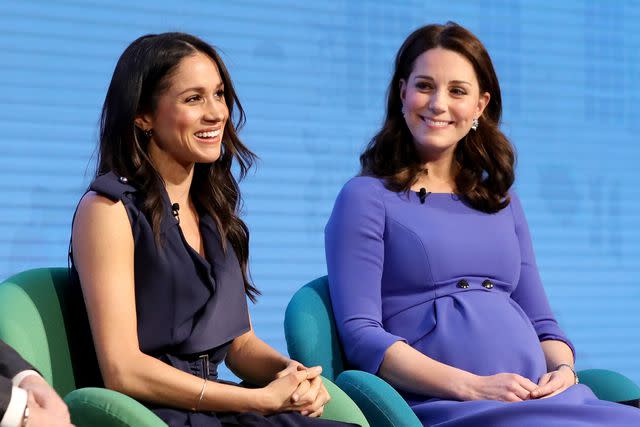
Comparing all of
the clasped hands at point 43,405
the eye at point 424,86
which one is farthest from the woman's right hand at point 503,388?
the clasped hands at point 43,405

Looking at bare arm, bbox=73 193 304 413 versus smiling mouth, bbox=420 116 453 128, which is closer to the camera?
bare arm, bbox=73 193 304 413

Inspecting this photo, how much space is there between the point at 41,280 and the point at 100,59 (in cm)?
179

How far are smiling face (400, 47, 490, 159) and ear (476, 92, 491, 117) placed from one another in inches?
2.2

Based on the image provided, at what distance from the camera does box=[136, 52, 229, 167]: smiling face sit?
8.97 feet

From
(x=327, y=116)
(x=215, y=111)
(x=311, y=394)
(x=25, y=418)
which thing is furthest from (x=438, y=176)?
(x=25, y=418)

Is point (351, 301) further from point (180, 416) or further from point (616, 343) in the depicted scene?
point (616, 343)

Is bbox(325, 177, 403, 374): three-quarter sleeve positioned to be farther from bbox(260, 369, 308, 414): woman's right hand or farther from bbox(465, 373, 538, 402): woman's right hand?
bbox(260, 369, 308, 414): woman's right hand

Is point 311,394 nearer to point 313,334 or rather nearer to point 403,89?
point 313,334

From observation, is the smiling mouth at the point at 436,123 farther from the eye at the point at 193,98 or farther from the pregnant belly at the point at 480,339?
the eye at the point at 193,98

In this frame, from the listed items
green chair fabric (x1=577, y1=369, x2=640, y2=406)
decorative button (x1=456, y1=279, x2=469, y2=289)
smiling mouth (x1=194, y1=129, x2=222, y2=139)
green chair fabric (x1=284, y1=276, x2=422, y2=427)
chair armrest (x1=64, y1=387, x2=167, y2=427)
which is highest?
→ smiling mouth (x1=194, y1=129, x2=222, y2=139)

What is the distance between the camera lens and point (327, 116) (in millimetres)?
4738

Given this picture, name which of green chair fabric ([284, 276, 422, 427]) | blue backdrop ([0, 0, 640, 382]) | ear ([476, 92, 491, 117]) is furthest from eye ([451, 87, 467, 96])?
blue backdrop ([0, 0, 640, 382])

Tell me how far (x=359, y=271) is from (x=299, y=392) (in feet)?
1.85

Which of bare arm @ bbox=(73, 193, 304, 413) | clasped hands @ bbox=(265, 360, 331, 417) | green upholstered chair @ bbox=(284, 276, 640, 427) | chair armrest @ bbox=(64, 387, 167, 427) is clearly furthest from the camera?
Result: green upholstered chair @ bbox=(284, 276, 640, 427)
